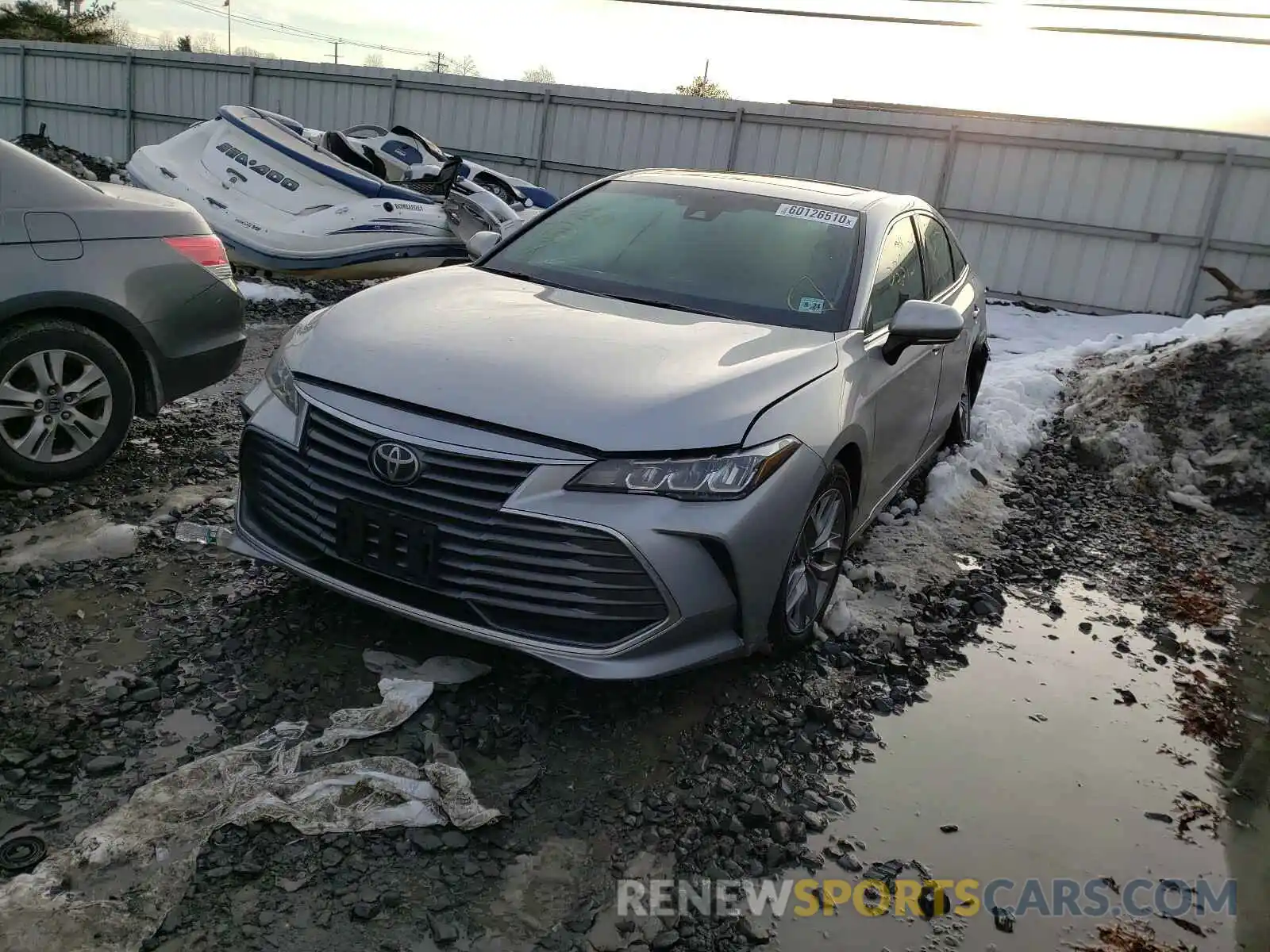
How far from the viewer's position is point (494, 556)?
2.72 meters

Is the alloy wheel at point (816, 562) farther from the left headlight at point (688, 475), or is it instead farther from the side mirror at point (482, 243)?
the side mirror at point (482, 243)

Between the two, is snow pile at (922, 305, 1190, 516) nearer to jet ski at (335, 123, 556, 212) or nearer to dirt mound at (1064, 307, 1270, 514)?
dirt mound at (1064, 307, 1270, 514)

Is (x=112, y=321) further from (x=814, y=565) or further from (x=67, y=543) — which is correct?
(x=814, y=565)

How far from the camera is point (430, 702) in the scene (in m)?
2.96

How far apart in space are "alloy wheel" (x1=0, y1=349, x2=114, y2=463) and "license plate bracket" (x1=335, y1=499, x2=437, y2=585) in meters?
2.02

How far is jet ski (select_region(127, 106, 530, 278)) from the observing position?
8.20 metres

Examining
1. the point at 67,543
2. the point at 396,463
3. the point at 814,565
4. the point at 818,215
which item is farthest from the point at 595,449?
the point at 67,543

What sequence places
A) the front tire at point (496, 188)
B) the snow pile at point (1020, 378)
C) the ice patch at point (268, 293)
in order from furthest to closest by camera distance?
the front tire at point (496, 188) → the ice patch at point (268, 293) → the snow pile at point (1020, 378)

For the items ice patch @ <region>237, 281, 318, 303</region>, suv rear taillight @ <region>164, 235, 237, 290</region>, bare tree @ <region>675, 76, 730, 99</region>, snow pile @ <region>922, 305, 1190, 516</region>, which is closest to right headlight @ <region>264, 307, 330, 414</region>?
suv rear taillight @ <region>164, 235, 237, 290</region>

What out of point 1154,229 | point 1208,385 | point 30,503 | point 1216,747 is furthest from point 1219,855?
→ point 1154,229

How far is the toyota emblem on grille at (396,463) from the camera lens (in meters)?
2.73

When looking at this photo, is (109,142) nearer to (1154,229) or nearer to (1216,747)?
(1154,229)

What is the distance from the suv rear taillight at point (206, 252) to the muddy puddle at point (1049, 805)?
362 centimetres

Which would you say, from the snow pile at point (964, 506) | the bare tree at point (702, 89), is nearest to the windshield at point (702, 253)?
the snow pile at point (964, 506)
